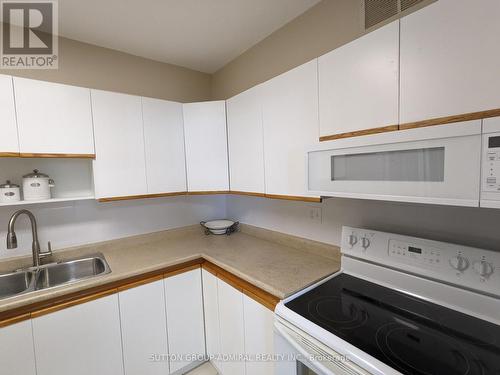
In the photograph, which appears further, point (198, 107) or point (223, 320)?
point (198, 107)

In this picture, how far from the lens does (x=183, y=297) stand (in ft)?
5.79

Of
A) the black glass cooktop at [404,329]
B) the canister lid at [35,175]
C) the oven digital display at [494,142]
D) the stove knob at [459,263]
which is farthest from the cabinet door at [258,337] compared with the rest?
the canister lid at [35,175]

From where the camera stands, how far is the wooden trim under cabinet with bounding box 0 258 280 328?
49.0 inches

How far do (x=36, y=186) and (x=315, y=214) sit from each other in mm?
1900

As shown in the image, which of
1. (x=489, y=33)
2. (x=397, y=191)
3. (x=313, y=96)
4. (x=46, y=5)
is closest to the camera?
(x=489, y=33)

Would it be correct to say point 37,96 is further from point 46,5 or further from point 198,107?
point 198,107

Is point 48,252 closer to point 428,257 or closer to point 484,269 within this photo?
point 428,257

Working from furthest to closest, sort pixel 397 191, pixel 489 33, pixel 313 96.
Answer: pixel 313 96 < pixel 397 191 < pixel 489 33

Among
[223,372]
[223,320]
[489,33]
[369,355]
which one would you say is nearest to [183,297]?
[223,320]

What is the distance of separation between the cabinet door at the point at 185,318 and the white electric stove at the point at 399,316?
2.83ft

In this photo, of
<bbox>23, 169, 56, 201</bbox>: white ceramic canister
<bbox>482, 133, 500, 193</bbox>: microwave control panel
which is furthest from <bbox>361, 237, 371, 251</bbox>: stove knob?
<bbox>23, 169, 56, 201</bbox>: white ceramic canister

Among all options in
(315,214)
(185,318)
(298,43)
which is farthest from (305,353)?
(298,43)

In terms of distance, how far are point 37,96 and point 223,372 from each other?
222cm

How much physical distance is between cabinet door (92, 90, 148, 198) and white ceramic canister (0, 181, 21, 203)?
0.44m
